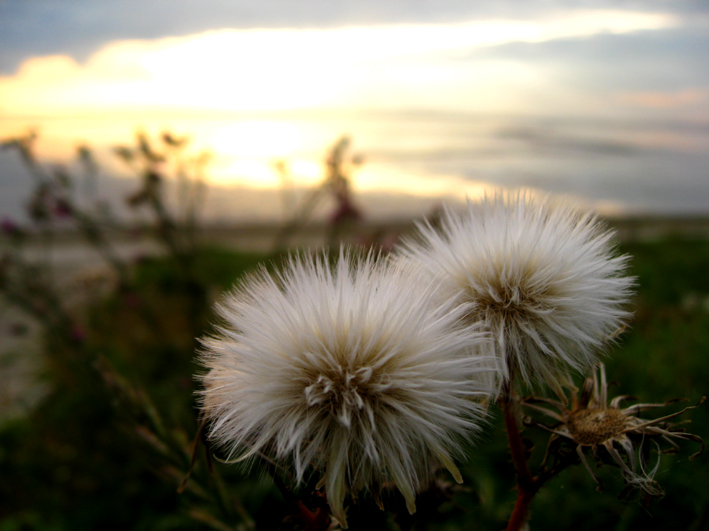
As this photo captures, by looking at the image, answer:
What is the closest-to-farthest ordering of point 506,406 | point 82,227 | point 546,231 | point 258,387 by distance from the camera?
1. point 258,387
2. point 506,406
3. point 546,231
4. point 82,227

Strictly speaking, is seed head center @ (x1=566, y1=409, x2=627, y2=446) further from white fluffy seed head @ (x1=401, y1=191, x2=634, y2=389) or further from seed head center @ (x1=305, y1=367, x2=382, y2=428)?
seed head center @ (x1=305, y1=367, x2=382, y2=428)

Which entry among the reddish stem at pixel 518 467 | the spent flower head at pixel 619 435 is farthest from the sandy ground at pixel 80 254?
the reddish stem at pixel 518 467

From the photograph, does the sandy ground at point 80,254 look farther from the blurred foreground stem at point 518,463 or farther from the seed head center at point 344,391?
the seed head center at point 344,391

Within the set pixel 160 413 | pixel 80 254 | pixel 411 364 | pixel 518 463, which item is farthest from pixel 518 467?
pixel 80 254

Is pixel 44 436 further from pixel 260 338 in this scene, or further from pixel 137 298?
pixel 260 338

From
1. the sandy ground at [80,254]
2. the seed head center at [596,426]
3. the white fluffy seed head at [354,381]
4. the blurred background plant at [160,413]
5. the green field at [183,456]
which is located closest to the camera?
the white fluffy seed head at [354,381]

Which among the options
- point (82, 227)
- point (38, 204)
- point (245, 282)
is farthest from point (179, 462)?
point (38, 204)
